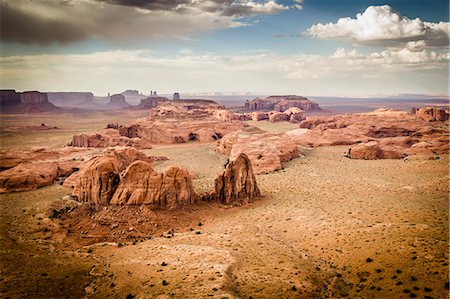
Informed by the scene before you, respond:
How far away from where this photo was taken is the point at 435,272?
2117 centimetres

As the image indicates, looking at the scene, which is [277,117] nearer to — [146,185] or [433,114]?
[433,114]

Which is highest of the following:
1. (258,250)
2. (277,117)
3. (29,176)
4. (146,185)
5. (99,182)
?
(277,117)

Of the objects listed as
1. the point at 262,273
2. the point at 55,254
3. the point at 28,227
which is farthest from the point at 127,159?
the point at 262,273

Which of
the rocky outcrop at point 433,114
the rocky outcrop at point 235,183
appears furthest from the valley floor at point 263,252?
the rocky outcrop at point 433,114

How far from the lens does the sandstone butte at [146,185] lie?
39.6 meters

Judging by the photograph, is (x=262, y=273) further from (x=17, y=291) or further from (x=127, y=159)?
(x=127, y=159)

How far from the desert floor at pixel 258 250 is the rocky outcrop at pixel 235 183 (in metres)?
2.11

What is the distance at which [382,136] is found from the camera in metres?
114

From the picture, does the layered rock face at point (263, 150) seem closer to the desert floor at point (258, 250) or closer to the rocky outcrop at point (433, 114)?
the desert floor at point (258, 250)

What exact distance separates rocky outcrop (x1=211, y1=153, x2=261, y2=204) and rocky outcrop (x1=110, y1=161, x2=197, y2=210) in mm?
6188

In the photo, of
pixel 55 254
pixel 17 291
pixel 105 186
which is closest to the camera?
pixel 17 291

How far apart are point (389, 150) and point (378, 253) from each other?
58464mm

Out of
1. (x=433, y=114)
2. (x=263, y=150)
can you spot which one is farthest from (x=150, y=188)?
(x=433, y=114)

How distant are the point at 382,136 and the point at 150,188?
10068 cm
